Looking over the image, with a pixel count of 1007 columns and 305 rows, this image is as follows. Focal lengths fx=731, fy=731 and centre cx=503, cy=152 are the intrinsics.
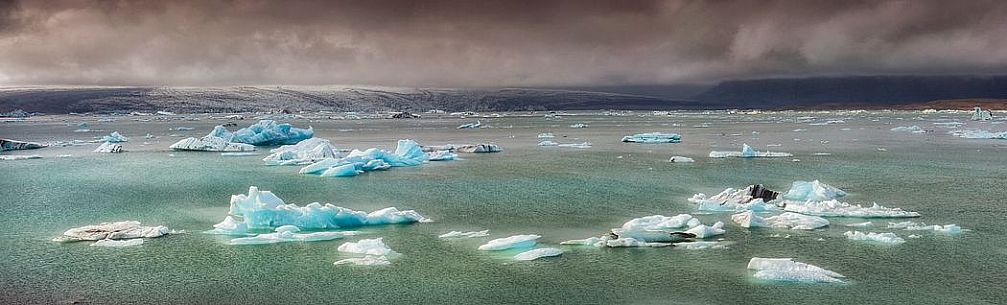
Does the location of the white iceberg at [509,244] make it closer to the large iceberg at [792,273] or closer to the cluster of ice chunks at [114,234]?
the large iceberg at [792,273]

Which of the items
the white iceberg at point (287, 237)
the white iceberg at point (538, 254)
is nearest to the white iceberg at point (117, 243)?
the white iceberg at point (287, 237)

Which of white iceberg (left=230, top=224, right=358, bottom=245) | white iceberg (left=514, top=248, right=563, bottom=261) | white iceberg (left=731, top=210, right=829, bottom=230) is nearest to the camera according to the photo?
white iceberg (left=514, top=248, right=563, bottom=261)

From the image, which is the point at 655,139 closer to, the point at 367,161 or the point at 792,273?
the point at 367,161

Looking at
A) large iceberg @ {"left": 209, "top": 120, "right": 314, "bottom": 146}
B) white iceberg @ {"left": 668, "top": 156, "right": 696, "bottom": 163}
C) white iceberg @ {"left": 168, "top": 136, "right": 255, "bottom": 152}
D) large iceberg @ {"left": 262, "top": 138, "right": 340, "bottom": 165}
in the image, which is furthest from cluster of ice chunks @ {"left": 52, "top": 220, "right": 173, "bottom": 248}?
large iceberg @ {"left": 209, "top": 120, "right": 314, "bottom": 146}

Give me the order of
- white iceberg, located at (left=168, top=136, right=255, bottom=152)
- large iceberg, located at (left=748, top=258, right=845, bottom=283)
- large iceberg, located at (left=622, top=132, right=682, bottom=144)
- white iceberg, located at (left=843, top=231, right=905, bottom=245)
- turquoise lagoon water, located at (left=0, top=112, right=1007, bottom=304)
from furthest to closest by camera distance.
Result: large iceberg, located at (left=622, top=132, right=682, bottom=144) → white iceberg, located at (left=168, top=136, right=255, bottom=152) → white iceberg, located at (left=843, top=231, right=905, bottom=245) → large iceberg, located at (left=748, top=258, right=845, bottom=283) → turquoise lagoon water, located at (left=0, top=112, right=1007, bottom=304)

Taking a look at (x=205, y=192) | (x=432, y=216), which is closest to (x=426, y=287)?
(x=432, y=216)

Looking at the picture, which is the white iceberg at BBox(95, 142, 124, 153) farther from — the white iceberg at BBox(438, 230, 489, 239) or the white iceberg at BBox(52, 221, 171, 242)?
the white iceberg at BBox(438, 230, 489, 239)
